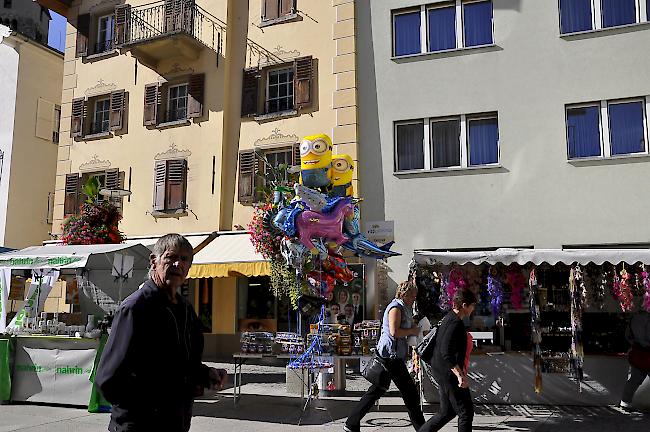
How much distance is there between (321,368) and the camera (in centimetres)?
934

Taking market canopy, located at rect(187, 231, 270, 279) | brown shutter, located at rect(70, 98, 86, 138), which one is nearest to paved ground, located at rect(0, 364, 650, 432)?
market canopy, located at rect(187, 231, 270, 279)

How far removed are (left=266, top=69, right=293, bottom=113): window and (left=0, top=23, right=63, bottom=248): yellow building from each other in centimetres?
1002

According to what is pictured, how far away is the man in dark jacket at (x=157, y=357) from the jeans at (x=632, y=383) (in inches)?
299

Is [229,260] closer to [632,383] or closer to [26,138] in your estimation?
[632,383]

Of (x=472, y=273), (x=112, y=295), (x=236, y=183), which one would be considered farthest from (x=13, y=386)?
(x=236, y=183)

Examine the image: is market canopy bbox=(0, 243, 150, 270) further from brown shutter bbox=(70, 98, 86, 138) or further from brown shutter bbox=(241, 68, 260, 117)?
brown shutter bbox=(70, 98, 86, 138)

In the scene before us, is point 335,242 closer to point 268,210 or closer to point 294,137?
point 268,210

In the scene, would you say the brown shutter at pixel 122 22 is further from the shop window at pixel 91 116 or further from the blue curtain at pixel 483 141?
the blue curtain at pixel 483 141

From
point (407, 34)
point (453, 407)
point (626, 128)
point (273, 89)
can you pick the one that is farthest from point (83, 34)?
point (453, 407)

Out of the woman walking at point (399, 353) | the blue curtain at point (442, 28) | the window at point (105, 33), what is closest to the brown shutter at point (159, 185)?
the window at point (105, 33)

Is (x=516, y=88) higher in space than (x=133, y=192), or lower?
higher

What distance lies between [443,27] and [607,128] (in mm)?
4358

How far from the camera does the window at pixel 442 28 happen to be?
15.4 meters

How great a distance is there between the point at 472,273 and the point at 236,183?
8338 mm
